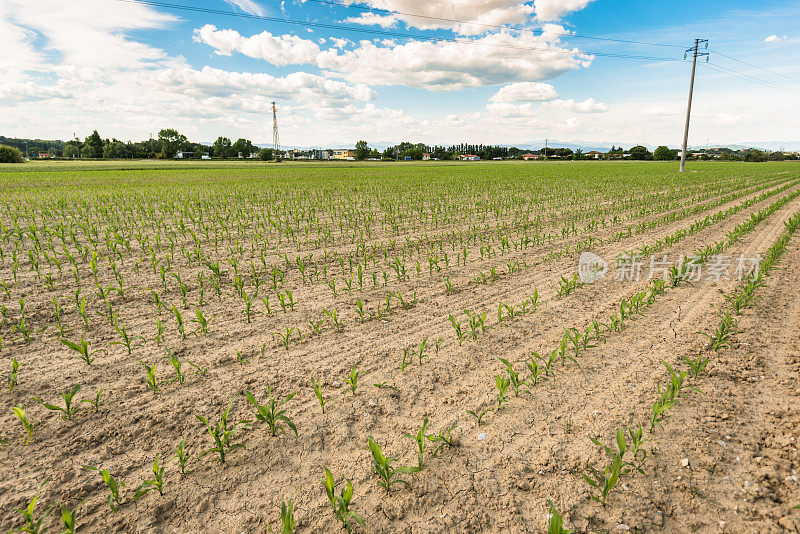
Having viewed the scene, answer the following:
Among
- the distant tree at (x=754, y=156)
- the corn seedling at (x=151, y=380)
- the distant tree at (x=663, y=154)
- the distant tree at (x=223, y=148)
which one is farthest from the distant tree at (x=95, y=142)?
the distant tree at (x=754, y=156)

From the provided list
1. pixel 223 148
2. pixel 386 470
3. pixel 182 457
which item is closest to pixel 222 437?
pixel 182 457

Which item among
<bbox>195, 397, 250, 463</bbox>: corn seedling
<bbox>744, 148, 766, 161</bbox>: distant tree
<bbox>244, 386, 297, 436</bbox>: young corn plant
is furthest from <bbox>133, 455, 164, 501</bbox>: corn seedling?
<bbox>744, 148, 766, 161</bbox>: distant tree

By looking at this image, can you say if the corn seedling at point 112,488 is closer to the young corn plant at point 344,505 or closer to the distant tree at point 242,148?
the young corn plant at point 344,505

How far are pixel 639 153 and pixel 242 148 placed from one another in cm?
13226

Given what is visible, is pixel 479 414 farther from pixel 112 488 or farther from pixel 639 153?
pixel 639 153

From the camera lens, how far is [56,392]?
3.83m

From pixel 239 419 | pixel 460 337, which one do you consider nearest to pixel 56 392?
pixel 239 419

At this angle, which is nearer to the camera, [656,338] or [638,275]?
[656,338]

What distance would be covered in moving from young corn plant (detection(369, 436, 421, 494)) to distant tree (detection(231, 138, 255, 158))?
13290 cm

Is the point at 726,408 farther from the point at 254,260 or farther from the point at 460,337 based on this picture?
the point at 254,260

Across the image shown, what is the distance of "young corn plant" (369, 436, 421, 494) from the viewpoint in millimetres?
2666

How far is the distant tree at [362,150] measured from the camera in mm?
122938

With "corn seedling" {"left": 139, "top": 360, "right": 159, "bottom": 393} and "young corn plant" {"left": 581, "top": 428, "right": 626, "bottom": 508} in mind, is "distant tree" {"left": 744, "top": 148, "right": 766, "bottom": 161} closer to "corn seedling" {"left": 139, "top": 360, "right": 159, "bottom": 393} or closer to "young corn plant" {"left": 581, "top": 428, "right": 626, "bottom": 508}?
"young corn plant" {"left": 581, "top": 428, "right": 626, "bottom": 508}

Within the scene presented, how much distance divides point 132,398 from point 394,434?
2.72 meters
